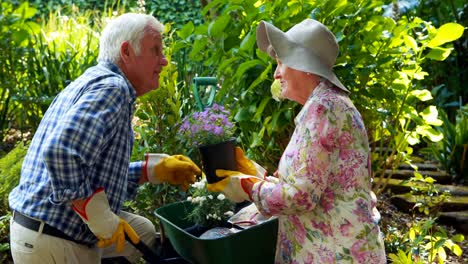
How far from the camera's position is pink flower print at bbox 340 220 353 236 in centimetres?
192

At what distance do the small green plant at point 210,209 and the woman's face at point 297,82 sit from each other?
1.44 ft

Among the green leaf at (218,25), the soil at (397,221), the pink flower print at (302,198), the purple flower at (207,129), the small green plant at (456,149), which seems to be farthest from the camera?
the small green plant at (456,149)

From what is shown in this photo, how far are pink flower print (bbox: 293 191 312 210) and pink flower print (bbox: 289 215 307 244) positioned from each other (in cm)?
15

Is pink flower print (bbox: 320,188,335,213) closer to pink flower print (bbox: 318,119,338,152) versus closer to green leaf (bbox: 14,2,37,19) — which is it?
pink flower print (bbox: 318,119,338,152)

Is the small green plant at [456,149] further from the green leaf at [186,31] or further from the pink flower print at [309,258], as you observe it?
the pink flower print at [309,258]

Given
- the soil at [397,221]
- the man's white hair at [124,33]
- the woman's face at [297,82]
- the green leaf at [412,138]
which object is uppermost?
the man's white hair at [124,33]

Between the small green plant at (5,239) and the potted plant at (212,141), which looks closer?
the potted plant at (212,141)

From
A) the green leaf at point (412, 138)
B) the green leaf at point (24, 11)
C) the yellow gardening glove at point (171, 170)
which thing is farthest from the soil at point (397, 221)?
the green leaf at point (24, 11)

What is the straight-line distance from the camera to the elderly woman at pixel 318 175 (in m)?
1.88

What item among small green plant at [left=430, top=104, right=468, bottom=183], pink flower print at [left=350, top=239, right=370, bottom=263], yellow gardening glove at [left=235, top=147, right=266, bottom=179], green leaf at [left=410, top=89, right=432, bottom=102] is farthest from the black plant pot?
small green plant at [left=430, top=104, right=468, bottom=183]

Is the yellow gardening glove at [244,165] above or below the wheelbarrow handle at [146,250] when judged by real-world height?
above

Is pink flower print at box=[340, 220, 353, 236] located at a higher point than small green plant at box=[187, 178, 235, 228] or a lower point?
higher

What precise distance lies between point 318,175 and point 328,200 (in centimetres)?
13

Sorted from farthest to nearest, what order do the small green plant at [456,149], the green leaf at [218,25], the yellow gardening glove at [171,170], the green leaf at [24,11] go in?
the green leaf at [24,11], the small green plant at [456,149], the green leaf at [218,25], the yellow gardening glove at [171,170]
